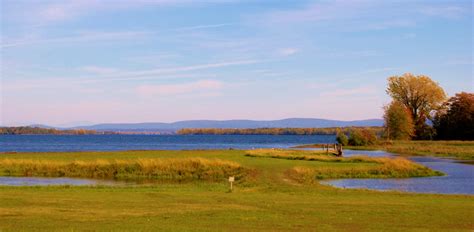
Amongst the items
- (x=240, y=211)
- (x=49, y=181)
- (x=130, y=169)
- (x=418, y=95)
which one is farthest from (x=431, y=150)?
(x=240, y=211)

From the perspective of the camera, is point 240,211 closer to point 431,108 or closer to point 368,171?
point 368,171

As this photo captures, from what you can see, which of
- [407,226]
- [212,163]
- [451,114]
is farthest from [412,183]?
[451,114]

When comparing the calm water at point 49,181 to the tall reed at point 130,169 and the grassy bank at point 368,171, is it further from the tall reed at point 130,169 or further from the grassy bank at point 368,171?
the grassy bank at point 368,171

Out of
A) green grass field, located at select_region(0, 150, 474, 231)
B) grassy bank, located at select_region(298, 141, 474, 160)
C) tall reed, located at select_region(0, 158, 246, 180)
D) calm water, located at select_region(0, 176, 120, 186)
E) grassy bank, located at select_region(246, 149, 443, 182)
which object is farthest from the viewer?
grassy bank, located at select_region(298, 141, 474, 160)

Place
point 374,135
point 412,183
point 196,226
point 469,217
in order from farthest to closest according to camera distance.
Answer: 1. point 374,135
2. point 412,183
3. point 469,217
4. point 196,226

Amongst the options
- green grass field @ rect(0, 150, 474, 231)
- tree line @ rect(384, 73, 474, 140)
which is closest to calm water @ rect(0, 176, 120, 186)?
green grass field @ rect(0, 150, 474, 231)

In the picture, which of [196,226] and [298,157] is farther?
[298,157]

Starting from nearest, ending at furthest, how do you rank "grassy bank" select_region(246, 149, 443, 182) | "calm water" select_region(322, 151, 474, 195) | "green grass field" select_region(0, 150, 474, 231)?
"green grass field" select_region(0, 150, 474, 231) < "calm water" select_region(322, 151, 474, 195) < "grassy bank" select_region(246, 149, 443, 182)

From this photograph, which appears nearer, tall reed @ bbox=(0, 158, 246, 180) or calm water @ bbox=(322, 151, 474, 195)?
calm water @ bbox=(322, 151, 474, 195)

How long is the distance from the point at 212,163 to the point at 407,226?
104ft

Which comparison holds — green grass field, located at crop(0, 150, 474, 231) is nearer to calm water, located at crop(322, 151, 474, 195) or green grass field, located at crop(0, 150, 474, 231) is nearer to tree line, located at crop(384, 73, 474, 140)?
calm water, located at crop(322, 151, 474, 195)

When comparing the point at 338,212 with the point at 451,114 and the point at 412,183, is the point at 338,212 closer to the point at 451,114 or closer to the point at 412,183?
the point at 412,183

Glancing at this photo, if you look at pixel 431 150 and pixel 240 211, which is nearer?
pixel 240 211

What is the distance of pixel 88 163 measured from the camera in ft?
169
